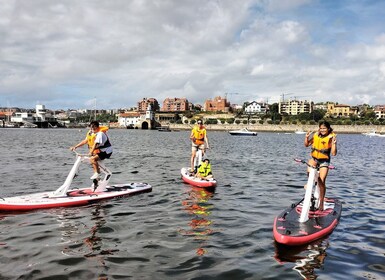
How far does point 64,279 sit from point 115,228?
3569 mm

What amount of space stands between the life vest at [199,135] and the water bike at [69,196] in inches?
185

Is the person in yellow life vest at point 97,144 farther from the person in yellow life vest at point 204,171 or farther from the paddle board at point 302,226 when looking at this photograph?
the paddle board at point 302,226

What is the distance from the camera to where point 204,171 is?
61.1 feet

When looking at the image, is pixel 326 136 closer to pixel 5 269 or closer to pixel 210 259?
pixel 210 259

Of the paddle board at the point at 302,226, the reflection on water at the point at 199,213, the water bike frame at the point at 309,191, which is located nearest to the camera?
the paddle board at the point at 302,226

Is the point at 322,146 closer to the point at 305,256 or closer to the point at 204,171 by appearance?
the point at 305,256

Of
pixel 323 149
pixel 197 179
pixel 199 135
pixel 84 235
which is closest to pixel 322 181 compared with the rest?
pixel 323 149

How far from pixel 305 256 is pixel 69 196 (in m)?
9.40

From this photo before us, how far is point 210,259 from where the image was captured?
8.43 metres

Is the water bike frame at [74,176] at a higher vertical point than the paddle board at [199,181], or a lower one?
higher

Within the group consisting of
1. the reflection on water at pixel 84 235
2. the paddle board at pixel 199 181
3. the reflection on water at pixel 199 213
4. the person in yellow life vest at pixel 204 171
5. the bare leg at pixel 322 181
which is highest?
the bare leg at pixel 322 181

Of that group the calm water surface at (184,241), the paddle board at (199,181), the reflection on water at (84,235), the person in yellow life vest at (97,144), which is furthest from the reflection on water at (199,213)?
the person in yellow life vest at (97,144)

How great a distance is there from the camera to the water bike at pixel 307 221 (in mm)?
9195

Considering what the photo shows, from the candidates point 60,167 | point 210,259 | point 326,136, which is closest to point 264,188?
point 326,136
